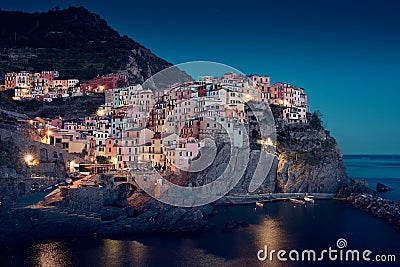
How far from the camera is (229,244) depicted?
18031mm

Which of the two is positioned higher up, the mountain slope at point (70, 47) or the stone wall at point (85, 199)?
the mountain slope at point (70, 47)

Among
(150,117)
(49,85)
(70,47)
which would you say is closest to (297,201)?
(150,117)

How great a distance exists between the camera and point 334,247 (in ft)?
60.0

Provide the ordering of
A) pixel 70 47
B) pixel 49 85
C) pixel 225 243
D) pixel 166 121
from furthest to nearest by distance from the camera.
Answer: pixel 70 47 < pixel 49 85 < pixel 166 121 < pixel 225 243

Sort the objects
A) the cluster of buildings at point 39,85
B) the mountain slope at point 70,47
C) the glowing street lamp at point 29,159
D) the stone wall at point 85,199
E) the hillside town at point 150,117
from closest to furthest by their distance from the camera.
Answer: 1. the stone wall at point 85,199
2. the glowing street lamp at point 29,159
3. the hillside town at point 150,117
4. the cluster of buildings at point 39,85
5. the mountain slope at point 70,47

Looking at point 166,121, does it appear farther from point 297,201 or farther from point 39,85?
point 39,85

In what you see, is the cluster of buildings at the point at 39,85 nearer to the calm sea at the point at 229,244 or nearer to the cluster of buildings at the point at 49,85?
the cluster of buildings at the point at 49,85

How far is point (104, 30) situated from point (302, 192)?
164 ft

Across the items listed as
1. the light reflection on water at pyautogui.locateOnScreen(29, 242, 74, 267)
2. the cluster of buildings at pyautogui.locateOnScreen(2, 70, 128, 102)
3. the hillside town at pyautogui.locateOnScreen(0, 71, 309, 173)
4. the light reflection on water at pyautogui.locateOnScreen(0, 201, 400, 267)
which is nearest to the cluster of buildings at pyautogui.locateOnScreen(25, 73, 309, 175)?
the hillside town at pyautogui.locateOnScreen(0, 71, 309, 173)

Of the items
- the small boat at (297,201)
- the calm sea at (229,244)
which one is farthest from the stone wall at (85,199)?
the small boat at (297,201)

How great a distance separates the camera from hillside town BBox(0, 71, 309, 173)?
2748 centimetres

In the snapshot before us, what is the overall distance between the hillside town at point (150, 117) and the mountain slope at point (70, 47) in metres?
6.40

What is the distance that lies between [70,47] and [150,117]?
98.3 feet

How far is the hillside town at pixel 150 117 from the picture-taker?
27.5 m
